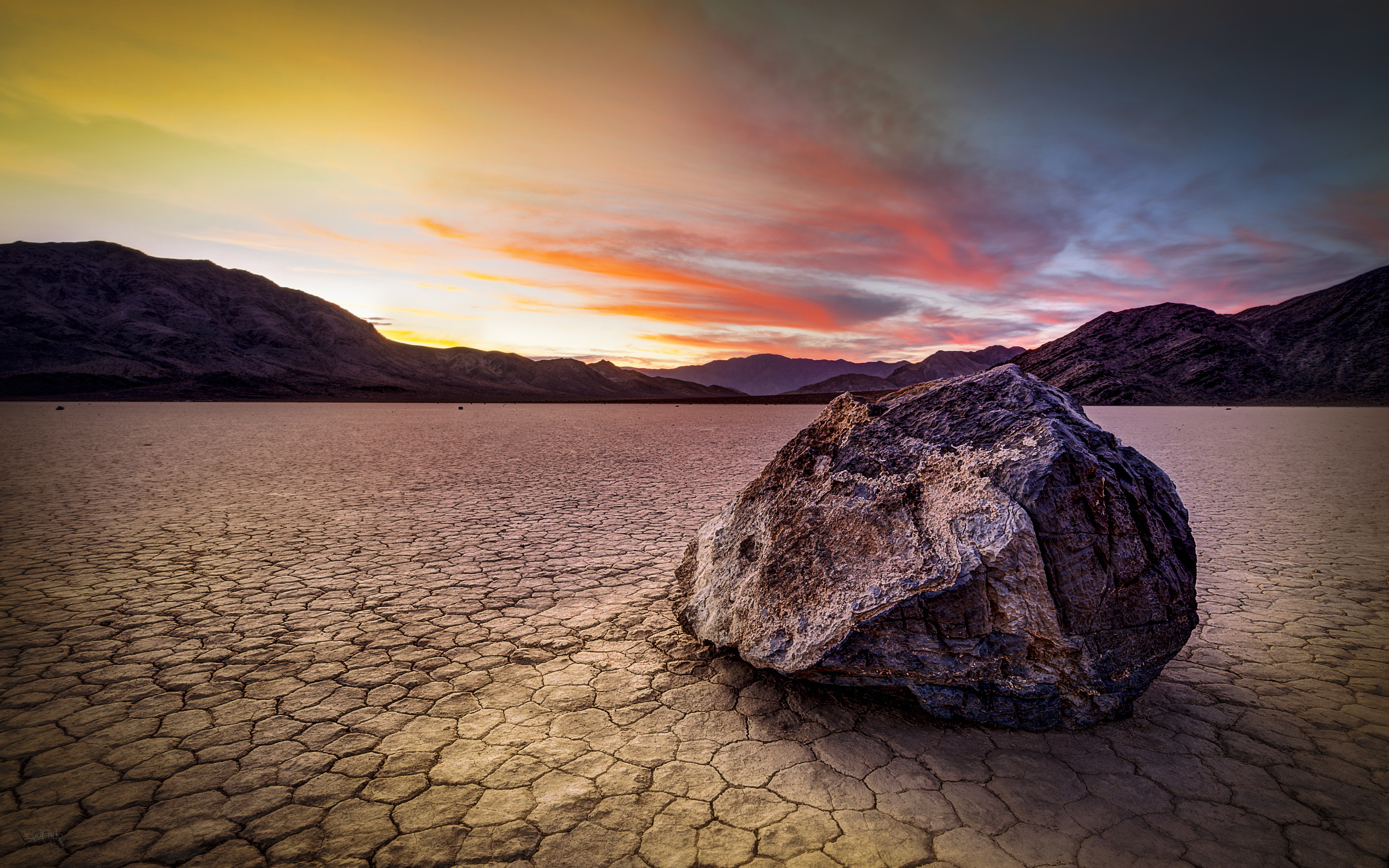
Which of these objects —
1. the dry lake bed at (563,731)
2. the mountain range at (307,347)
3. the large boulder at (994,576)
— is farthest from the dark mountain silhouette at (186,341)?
the large boulder at (994,576)

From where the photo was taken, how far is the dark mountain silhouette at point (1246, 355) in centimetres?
6756

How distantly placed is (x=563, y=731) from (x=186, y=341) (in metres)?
119

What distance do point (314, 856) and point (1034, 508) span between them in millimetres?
3463

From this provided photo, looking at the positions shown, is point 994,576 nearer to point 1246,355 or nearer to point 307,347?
point 1246,355

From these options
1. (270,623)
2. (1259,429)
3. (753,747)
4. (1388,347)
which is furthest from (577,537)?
(1388,347)

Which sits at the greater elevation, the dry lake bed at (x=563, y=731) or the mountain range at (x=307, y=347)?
the mountain range at (x=307, y=347)

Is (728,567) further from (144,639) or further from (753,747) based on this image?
(144,639)

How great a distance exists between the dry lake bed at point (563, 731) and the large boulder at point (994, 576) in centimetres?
28

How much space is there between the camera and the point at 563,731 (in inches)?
118

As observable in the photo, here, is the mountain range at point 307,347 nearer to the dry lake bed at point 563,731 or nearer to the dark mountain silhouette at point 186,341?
the dark mountain silhouette at point 186,341

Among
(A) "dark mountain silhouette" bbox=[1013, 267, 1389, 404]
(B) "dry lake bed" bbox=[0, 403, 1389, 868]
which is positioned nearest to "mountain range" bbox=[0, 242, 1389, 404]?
(A) "dark mountain silhouette" bbox=[1013, 267, 1389, 404]

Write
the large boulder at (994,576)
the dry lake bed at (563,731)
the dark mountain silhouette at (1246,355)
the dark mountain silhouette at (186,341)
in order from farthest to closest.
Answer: the dark mountain silhouette at (186,341) → the dark mountain silhouette at (1246,355) → the large boulder at (994,576) → the dry lake bed at (563,731)

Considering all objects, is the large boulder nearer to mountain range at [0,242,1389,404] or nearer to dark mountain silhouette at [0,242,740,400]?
mountain range at [0,242,1389,404]

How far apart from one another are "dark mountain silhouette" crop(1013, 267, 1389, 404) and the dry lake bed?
81.4m
